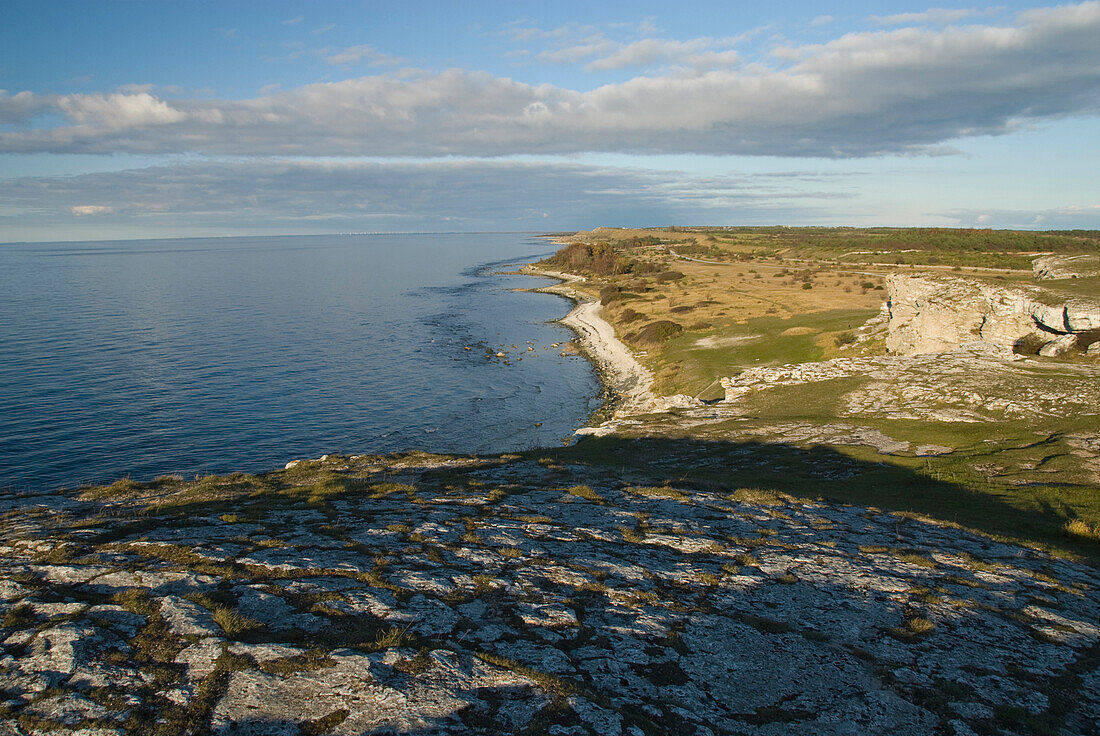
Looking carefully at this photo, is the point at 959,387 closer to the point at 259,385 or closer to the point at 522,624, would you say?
the point at 522,624

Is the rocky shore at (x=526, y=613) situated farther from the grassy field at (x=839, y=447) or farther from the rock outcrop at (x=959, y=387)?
the rock outcrop at (x=959, y=387)

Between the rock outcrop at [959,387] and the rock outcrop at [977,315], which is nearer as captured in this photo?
the rock outcrop at [959,387]

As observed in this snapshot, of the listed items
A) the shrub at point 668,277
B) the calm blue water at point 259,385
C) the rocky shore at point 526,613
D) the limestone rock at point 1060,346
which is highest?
the shrub at point 668,277

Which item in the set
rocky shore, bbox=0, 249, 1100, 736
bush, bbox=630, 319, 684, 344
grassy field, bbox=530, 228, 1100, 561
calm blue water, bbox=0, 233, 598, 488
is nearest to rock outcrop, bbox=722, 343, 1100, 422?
grassy field, bbox=530, 228, 1100, 561

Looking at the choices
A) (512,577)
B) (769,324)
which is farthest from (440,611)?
(769,324)

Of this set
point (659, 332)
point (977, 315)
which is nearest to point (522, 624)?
point (977, 315)

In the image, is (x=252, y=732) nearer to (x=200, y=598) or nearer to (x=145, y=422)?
(x=200, y=598)

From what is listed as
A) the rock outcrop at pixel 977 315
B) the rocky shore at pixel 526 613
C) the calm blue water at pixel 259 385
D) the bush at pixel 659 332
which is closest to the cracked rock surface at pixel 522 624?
the rocky shore at pixel 526 613

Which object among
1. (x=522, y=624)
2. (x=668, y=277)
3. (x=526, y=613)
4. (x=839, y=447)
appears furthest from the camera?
(x=668, y=277)
